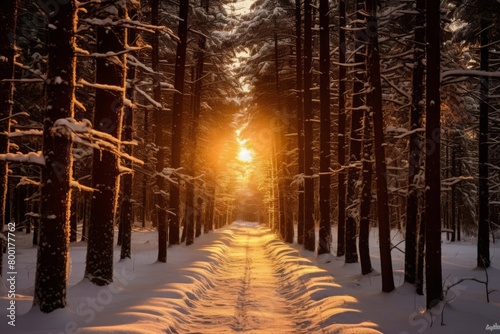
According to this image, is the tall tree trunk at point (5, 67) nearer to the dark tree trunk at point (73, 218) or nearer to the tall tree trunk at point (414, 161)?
the tall tree trunk at point (414, 161)

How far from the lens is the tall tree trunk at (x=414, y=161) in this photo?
9891 mm

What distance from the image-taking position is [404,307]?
8.48m

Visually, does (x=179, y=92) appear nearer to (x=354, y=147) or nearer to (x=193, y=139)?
(x=354, y=147)

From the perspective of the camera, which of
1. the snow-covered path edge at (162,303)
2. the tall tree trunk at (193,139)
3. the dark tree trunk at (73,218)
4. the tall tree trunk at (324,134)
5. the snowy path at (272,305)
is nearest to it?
the snow-covered path edge at (162,303)

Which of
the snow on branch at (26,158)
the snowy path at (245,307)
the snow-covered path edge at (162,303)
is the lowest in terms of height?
the snowy path at (245,307)

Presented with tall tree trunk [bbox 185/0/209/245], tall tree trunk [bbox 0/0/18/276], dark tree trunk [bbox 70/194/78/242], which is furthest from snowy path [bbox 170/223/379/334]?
dark tree trunk [bbox 70/194/78/242]

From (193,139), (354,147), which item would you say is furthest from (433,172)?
(193,139)

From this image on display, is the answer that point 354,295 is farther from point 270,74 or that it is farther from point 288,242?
point 270,74

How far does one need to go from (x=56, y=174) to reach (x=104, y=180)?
9.62 ft

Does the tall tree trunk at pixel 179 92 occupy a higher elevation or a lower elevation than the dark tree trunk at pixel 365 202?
higher

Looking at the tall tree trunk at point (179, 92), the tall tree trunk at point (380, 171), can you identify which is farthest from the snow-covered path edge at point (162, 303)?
the tall tree trunk at point (179, 92)

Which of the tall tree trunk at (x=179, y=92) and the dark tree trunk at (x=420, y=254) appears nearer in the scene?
the dark tree trunk at (x=420, y=254)

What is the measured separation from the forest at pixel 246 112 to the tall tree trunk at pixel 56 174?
19 mm

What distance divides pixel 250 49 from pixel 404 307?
76.4 ft
